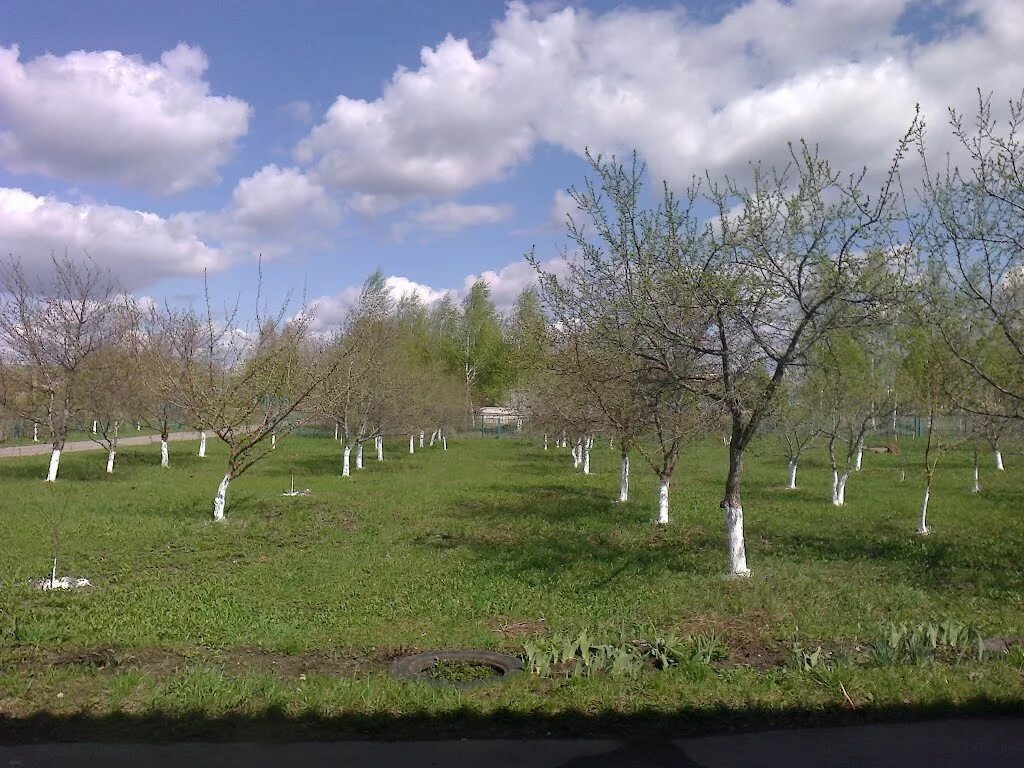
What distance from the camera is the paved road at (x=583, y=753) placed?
4.02m

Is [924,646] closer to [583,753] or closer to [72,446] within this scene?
[583,753]

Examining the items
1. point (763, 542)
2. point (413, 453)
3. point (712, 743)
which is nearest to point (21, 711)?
point (712, 743)

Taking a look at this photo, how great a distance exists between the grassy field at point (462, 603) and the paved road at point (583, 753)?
259 mm

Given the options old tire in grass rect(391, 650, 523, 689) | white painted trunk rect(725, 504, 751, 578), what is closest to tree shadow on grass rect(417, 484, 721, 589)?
white painted trunk rect(725, 504, 751, 578)

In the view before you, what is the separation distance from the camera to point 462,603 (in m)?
9.12

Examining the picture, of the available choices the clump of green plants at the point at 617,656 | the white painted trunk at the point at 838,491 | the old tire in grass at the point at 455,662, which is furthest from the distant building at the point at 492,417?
the clump of green plants at the point at 617,656

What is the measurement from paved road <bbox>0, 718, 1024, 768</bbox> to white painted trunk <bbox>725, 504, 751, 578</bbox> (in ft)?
19.3

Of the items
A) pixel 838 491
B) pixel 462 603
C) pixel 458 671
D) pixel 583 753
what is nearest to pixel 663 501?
pixel 838 491

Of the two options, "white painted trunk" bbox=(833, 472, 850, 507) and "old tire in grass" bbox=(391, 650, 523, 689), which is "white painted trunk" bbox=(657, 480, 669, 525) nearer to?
"white painted trunk" bbox=(833, 472, 850, 507)

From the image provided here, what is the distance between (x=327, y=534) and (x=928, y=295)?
10.3 meters

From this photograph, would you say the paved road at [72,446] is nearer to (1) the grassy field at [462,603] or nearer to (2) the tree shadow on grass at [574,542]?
(1) the grassy field at [462,603]

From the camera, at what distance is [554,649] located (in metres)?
6.28

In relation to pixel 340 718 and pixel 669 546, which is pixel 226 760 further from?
pixel 669 546

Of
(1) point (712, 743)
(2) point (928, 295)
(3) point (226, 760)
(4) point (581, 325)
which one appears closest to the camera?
(3) point (226, 760)
